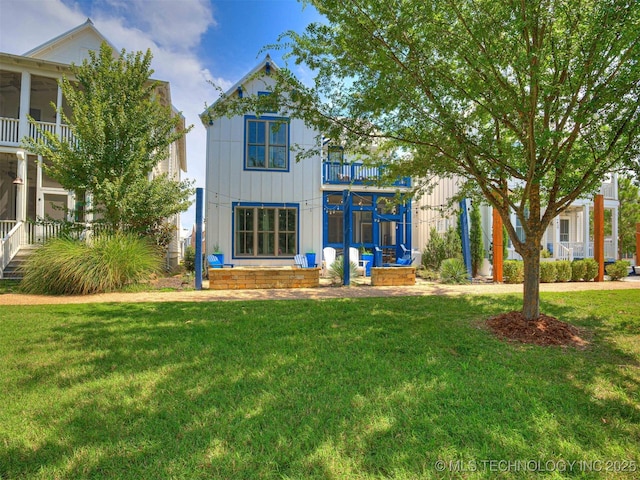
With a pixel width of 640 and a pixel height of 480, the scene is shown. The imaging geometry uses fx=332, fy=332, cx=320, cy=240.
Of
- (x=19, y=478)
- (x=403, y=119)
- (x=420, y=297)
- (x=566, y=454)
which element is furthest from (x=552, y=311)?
(x=19, y=478)

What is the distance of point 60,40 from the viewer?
44.4ft

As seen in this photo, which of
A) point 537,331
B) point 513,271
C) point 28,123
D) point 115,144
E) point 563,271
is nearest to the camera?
point 537,331

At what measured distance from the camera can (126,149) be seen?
378 inches

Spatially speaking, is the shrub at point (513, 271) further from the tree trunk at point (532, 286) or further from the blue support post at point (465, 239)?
the tree trunk at point (532, 286)

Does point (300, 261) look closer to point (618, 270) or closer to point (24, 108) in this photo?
point (618, 270)

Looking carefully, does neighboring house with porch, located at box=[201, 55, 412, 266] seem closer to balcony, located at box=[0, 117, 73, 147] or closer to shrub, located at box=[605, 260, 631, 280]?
balcony, located at box=[0, 117, 73, 147]

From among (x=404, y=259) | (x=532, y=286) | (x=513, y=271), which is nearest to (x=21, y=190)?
(x=404, y=259)

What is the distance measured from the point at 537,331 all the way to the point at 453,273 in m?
5.92

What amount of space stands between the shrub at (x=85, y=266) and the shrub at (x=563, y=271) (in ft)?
41.4

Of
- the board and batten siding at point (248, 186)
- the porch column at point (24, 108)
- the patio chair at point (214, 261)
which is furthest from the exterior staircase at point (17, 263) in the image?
the board and batten siding at point (248, 186)

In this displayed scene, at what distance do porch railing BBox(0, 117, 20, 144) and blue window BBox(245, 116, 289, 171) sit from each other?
8591 millimetres

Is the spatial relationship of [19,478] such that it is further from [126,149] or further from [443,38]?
[126,149]

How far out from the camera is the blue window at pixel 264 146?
12930mm

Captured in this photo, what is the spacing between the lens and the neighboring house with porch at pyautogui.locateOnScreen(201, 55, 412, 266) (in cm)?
1263
